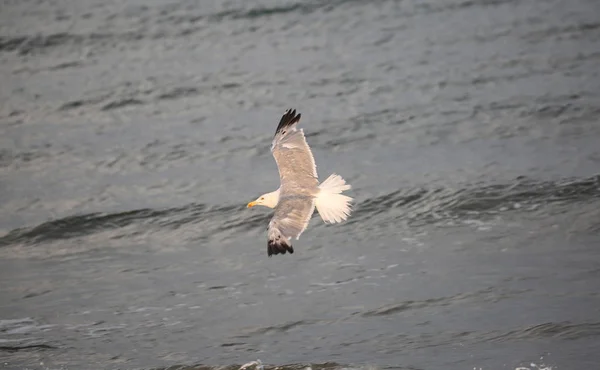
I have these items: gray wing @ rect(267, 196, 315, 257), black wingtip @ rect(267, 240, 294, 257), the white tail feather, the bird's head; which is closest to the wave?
the bird's head

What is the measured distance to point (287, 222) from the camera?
338 inches

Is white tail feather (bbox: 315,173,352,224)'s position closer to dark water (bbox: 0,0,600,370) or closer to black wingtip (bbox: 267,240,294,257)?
black wingtip (bbox: 267,240,294,257)

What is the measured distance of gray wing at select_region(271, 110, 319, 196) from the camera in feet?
30.0

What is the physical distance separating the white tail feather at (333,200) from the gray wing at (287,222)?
0.09m

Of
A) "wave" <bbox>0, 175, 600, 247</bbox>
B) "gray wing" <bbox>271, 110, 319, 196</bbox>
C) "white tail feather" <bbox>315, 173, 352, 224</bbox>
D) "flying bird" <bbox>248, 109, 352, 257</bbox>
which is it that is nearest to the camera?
"flying bird" <bbox>248, 109, 352, 257</bbox>

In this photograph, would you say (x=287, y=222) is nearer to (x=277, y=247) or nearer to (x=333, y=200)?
(x=277, y=247)

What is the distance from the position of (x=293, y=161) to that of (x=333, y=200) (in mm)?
615

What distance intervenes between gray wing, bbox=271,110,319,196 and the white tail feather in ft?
0.36

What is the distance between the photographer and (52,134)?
14.7 m

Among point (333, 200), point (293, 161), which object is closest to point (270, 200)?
point (293, 161)

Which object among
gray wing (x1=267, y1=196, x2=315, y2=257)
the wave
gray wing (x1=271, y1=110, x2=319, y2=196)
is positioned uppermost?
gray wing (x1=271, y1=110, x2=319, y2=196)

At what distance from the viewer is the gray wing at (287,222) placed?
8.29 m

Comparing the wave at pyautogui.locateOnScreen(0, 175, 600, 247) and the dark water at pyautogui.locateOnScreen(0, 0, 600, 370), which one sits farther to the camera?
the wave at pyautogui.locateOnScreen(0, 175, 600, 247)

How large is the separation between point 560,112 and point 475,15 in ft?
12.4
